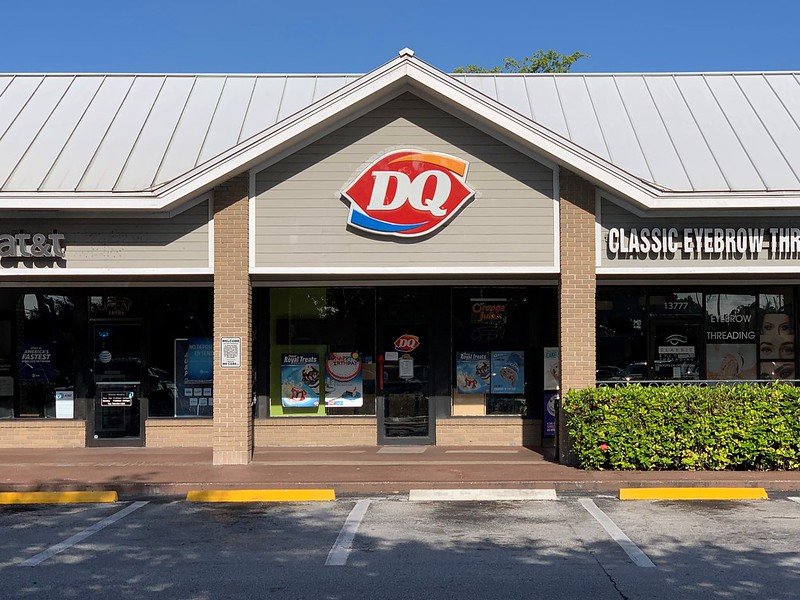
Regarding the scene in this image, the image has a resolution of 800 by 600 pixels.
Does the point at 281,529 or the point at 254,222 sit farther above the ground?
the point at 254,222

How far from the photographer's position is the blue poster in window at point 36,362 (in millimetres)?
17922

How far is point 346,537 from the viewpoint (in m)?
10.4

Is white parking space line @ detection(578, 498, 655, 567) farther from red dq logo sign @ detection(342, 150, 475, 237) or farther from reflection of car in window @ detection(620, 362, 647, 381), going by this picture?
reflection of car in window @ detection(620, 362, 647, 381)

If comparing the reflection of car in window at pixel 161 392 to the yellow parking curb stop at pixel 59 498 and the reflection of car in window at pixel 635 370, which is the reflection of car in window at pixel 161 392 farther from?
the reflection of car in window at pixel 635 370

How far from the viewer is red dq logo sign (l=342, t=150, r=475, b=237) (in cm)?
1516

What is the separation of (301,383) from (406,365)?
6.57 feet

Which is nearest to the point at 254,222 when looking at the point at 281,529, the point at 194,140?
the point at 194,140

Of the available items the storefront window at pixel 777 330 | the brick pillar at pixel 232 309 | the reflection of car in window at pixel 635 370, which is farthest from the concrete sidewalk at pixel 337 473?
the storefront window at pixel 777 330

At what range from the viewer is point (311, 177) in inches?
601

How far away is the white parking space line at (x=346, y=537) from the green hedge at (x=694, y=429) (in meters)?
3.97

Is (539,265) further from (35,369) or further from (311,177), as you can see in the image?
(35,369)

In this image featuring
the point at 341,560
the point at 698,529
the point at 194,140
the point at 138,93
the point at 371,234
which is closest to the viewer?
the point at 341,560

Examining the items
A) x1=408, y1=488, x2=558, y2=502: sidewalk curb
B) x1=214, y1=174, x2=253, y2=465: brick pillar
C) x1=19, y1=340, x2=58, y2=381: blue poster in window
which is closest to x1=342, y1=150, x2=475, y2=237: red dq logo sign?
x1=214, y1=174, x2=253, y2=465: brick pillar

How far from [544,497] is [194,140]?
874 cm
